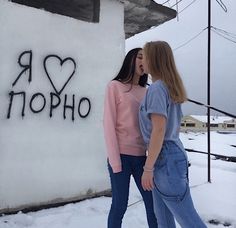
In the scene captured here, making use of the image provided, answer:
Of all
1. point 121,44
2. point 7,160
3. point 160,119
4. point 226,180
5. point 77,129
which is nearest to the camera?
point 160,119

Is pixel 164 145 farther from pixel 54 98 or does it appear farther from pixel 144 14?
pixel 144 14

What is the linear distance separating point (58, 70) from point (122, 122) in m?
2.13

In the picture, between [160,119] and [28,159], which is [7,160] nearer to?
[28,159]

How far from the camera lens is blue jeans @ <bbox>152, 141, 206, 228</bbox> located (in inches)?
82.1

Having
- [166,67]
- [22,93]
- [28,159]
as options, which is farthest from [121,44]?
[166,67]

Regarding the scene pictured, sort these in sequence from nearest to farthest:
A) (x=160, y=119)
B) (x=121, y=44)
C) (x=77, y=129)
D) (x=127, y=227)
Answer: (x=160, y=119) < (x=127, y=227) < (x=77, y=129) < (x=121, y=44)

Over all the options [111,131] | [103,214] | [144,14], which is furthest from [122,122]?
[144,14]

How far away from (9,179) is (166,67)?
8.30 feet

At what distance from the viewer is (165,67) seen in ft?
7.31

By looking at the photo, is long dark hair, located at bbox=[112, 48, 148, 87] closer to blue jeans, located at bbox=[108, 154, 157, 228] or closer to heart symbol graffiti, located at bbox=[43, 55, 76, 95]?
blue jeans, located at bbox=[108, 154, 157, 228]

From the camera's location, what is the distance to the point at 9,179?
3967 millimetres

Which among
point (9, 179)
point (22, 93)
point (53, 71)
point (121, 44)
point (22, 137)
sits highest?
point (121, 44)

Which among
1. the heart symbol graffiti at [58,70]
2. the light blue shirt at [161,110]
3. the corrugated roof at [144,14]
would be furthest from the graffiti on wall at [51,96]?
the light blue shirt at [161,110]

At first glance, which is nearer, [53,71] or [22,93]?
[22,93]
